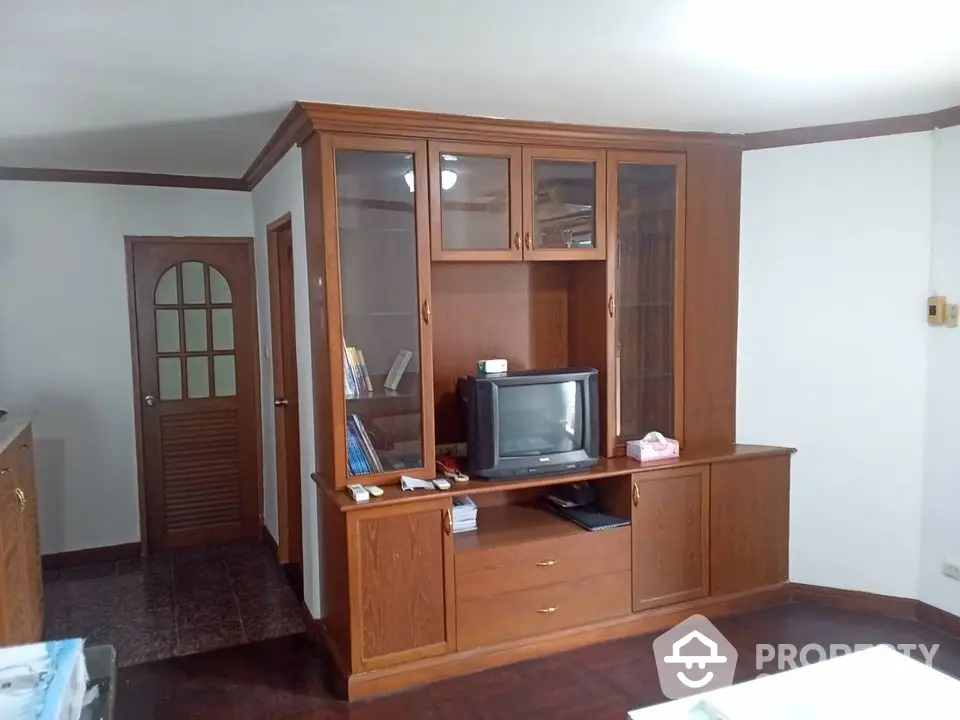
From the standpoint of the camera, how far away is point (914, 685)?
1738mm

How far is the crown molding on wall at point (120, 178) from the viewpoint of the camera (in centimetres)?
403

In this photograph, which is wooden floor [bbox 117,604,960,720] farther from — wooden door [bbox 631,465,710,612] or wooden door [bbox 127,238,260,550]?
wooden door [bbox 127,238,260,550]

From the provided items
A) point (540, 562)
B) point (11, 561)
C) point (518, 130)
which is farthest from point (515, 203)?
point (11, 561)

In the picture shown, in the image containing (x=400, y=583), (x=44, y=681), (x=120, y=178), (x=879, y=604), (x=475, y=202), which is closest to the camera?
(x=44, y=681)

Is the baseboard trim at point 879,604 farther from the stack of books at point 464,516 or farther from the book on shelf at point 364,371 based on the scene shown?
the book on shelf at point 364,371

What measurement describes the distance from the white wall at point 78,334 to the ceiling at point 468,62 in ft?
2.94

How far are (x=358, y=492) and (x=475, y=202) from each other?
132 centimetres

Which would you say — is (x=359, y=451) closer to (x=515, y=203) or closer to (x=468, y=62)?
(x=515, y=203)

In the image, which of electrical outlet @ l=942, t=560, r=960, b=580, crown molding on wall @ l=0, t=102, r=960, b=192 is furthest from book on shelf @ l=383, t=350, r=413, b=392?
electrical outlet @ l=942, t=560, r=960, b=580

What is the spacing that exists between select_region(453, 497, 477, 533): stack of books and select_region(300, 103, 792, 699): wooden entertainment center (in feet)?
0.39

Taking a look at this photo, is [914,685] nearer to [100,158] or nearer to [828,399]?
[828,399]

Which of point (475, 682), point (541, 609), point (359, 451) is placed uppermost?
point (359, 451)

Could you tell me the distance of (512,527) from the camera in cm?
329

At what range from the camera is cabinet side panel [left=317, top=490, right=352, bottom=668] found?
2865 mm
